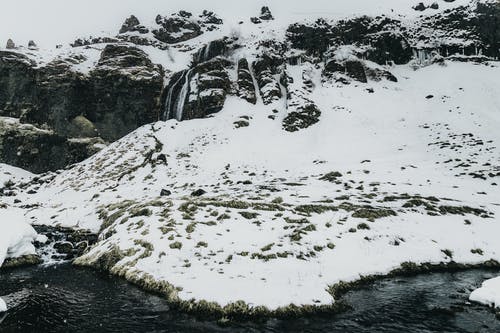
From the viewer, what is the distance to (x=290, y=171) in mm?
53688

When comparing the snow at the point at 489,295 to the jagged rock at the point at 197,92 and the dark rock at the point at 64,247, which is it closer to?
the dark rock at the point at 64,247

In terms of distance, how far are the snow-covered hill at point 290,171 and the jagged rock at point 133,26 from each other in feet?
8.24

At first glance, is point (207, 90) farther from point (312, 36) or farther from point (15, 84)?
point (15, 84)

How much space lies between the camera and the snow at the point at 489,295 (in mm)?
16297

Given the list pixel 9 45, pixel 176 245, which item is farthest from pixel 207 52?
pixel 176 245

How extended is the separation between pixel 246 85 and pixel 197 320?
7858cm

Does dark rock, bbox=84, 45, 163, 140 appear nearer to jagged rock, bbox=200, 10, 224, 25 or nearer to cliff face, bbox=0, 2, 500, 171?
cliff face, bbox=0, 2, 500, 171

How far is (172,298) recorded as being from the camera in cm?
1753

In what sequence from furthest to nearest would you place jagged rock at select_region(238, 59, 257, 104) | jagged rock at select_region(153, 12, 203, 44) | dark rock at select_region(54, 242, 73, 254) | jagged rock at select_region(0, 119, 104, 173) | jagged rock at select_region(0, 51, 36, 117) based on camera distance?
1. jagged rock at select_region(153, 12, 203, 44)
2. jagged rock at select_region(0, 51, 36, 117)
3. jagged rock at select_region(238, 59, 257, 104)
4. jagged rock at select_region(0, 119, 104, 173)
5. dark rock at select_region(54, 242, 73, 254)

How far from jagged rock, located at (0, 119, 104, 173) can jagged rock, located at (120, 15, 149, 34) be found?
62.3 metres

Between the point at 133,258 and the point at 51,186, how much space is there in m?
48.6

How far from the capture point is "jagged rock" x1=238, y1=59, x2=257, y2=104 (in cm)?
8631

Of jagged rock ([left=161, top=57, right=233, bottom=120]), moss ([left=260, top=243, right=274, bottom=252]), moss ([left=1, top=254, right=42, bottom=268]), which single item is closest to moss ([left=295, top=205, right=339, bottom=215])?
moss ([left=260, top=243, right=274, bottom=252])

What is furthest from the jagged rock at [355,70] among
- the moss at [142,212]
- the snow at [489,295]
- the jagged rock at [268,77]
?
the snow at [489,295]
